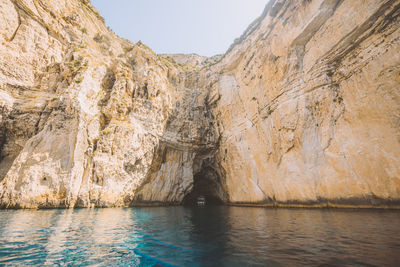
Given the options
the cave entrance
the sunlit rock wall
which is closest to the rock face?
the sunlit rock wall

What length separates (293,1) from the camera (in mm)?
15812

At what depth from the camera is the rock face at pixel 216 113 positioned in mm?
10578

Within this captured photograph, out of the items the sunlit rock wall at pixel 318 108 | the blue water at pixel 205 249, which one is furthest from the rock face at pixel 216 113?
the blue water at pixel 205 249

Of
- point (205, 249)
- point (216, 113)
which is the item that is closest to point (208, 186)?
point (216, 113)

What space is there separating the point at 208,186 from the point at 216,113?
37.3ft

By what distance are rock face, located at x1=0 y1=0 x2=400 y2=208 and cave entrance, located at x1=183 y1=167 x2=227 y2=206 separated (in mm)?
512

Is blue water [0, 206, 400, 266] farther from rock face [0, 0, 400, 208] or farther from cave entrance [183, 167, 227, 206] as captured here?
cave entrance [183, 167, 227, 206]

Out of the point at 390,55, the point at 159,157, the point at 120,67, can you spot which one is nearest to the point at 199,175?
the point at 159,157

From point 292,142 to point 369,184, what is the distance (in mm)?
5189

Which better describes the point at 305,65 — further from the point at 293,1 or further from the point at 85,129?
the point at 85,129

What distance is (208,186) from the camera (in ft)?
88.2

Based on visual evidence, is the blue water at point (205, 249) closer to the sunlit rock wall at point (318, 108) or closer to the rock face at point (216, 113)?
the sunlit rock wall at point (318, 108)

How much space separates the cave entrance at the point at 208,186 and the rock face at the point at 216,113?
51cm

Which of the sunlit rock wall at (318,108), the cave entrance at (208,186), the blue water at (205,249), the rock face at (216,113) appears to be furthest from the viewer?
the cave entrance at (208,186)
